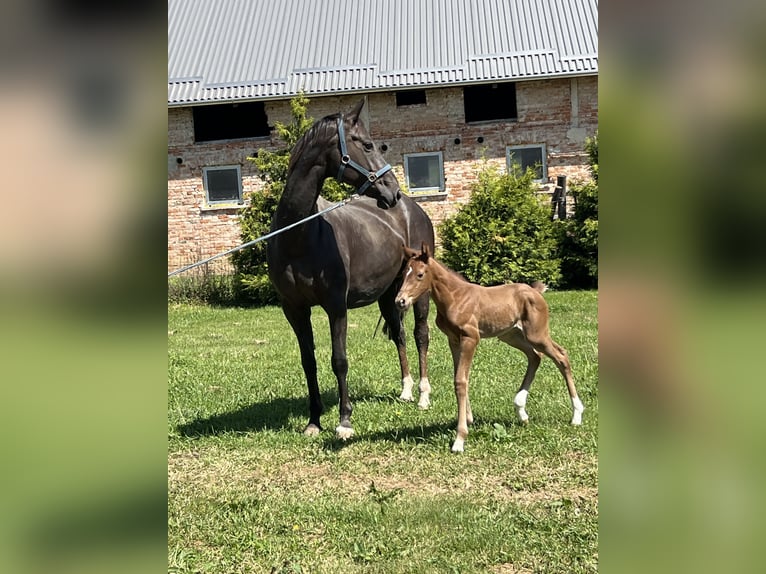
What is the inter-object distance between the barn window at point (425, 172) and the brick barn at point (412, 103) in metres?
0.03

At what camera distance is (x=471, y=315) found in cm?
477

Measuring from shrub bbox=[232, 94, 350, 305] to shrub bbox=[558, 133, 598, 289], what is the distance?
6.25m

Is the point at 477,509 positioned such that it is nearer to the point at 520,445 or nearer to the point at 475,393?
the point at 520,445

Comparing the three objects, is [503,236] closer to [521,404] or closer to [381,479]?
[521,404]

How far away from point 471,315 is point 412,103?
15.2m

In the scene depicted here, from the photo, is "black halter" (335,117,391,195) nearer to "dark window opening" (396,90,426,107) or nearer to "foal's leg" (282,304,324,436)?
"foal's leg" (282,304,324,436)

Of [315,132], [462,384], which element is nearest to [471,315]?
[462,384]

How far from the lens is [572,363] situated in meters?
7.19
